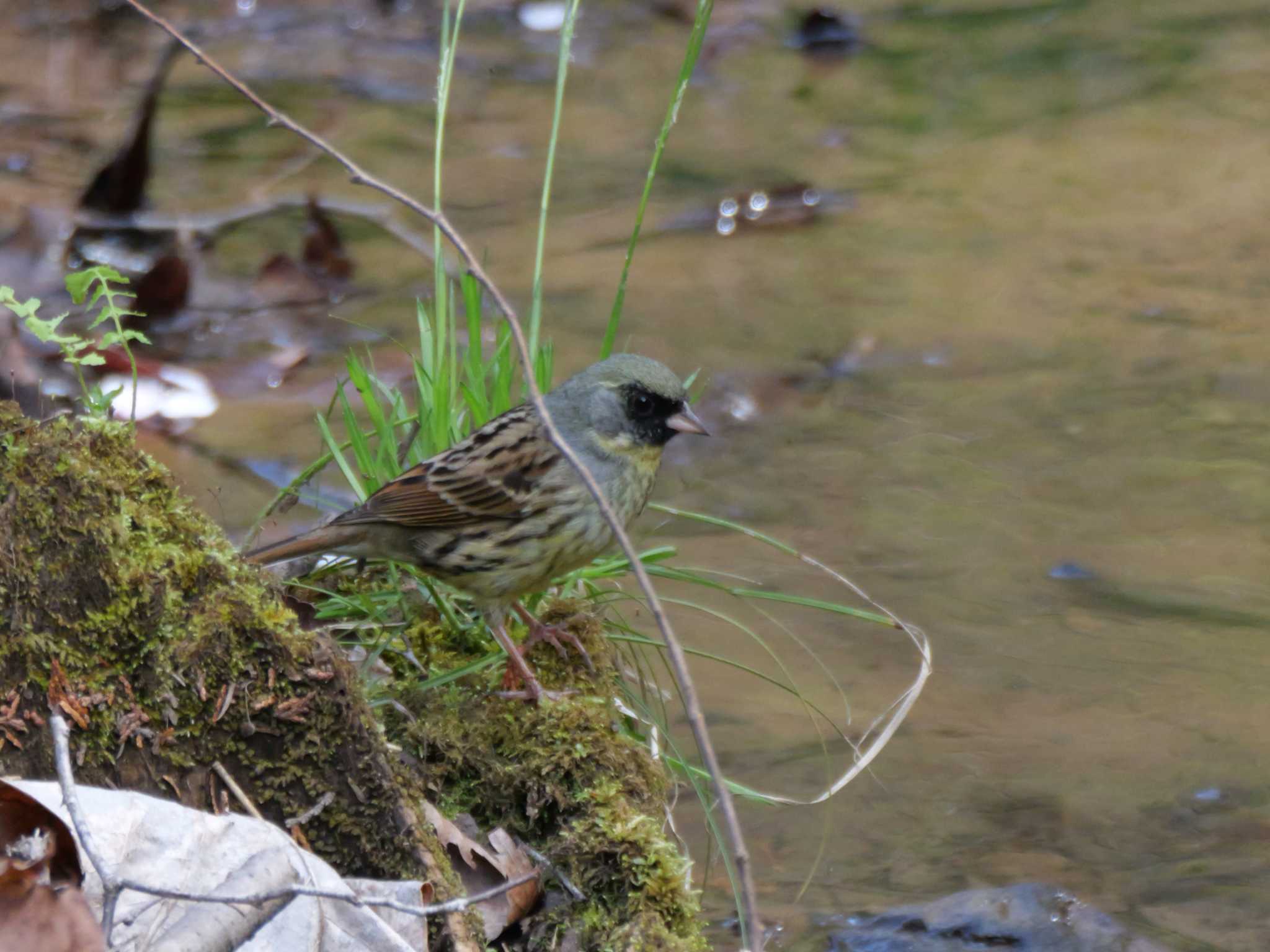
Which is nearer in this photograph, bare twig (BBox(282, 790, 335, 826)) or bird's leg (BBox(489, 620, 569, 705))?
bare twig (BBox(282, 790, 335, 826))

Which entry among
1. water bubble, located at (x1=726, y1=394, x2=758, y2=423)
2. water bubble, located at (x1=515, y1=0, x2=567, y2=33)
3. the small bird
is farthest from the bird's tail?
water bubble, located at (x1=515, y1=0, x2=567, y2=33)

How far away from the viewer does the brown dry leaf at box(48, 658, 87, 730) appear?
3162mm

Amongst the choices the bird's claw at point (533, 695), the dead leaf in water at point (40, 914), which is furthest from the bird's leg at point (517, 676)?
the dead leaf in water at point (40, 914)

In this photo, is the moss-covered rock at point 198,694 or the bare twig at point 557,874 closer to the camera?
the moss-covered rock at point 198,694

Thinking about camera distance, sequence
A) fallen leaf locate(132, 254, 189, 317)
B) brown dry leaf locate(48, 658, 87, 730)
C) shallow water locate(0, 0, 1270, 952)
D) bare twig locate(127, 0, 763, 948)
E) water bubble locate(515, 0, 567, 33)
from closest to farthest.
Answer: bare twig locate(127, 0, 763, 948)
brown dry leaf locate(48, 658, 87, 730)
shallow water locate(0, 0, 1270, 952)
fallen leaf locate(132, 254, 189, 317)
water bubble locate(515, 0, 567, 33)

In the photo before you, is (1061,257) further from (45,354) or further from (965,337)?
(45,354)

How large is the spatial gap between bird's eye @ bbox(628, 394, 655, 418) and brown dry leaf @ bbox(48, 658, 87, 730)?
6.75 ft

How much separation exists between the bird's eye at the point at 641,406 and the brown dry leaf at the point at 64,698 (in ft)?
6.75

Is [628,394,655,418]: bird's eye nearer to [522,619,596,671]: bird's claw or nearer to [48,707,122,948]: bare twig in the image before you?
[522,619,596,671]: bird's claw

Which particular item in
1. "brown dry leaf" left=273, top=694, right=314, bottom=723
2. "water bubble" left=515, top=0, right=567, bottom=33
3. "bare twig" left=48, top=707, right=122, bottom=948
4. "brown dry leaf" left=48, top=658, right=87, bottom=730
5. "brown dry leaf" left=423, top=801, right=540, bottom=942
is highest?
"bare twig" left=48, top=707, right=122, bottom=948

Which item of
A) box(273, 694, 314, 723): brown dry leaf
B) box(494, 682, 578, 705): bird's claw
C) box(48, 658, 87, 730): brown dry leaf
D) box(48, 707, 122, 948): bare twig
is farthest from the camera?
box(494, 682, 578, 705): bird's claw

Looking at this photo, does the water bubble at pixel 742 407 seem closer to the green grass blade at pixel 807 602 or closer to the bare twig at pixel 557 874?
the green grass blade at pixel 807 602

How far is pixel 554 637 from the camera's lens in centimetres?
450

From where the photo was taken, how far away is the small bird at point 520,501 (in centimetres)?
440
